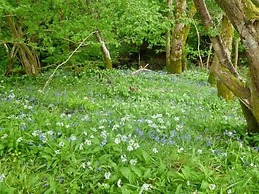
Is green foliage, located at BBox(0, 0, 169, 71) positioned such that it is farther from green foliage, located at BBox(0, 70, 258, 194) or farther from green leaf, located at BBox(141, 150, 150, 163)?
green leaf, located at BBox(141, 150, 150, 163)

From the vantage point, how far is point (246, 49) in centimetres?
452

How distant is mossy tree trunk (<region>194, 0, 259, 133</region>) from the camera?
14.6ft

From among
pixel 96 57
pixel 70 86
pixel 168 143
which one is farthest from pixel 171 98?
pixel 96 57

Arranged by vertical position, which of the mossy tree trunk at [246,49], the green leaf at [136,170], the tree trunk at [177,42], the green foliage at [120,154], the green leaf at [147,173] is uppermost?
the mossy tree trunk at [246,49]

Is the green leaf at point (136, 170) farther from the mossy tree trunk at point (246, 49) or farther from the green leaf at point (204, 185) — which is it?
the mossy tree trunk at point (246, 49)

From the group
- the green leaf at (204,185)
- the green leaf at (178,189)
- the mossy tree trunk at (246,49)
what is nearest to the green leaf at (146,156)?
the green leaf at (178,189)

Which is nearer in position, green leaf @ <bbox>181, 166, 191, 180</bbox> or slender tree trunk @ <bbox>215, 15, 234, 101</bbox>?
green leaf @ <bbox>181, 166, 191, 180</bbox>

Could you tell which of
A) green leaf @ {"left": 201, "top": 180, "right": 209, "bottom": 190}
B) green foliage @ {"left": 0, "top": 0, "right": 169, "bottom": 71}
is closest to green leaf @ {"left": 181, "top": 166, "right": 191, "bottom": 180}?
green leaf @ {"left": 201, "top": 180, "right": 209, "bottom": 190}

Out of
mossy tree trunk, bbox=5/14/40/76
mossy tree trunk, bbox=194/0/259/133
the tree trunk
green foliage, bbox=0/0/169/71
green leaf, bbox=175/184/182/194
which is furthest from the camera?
the tree trunk

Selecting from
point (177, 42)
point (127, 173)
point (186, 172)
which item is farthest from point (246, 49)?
point (177, 42)

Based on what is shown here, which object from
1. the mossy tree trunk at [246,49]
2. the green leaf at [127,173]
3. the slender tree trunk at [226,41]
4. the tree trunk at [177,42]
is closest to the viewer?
the green leaf at [127,173]

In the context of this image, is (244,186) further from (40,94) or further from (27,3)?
(27,3)

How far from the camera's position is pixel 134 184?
3395mm

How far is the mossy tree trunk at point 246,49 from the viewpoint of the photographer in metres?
4.45
